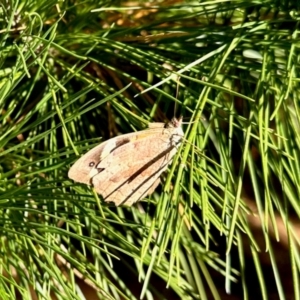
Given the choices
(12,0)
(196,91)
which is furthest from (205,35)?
(12,0)

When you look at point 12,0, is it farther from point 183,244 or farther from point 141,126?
point 183,244

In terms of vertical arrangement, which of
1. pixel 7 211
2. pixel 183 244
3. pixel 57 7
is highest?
pixel 57 7

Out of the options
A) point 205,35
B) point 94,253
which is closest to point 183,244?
point 94,253

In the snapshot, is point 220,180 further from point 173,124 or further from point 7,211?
point 7,211

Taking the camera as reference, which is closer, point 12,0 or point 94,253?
point 12,0

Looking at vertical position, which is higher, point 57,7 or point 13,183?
point 57,7

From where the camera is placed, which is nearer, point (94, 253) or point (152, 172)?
point (152, 172)
